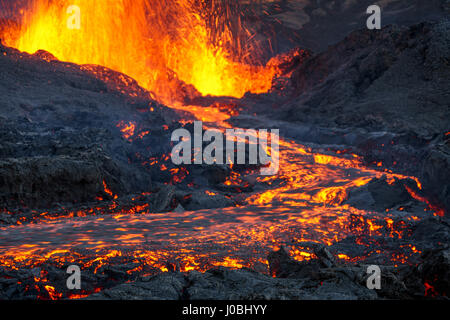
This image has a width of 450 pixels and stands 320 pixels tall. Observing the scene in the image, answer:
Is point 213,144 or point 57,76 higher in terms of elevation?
point 57,76

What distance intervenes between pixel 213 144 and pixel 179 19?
22.3m

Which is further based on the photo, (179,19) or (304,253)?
(179,19)

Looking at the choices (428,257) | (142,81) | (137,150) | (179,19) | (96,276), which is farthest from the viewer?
(179,19)

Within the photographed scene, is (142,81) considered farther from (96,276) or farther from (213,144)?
(96,276)

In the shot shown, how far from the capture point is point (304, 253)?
3.20 metres

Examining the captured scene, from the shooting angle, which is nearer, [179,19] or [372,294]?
[372,294]

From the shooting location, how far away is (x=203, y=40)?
29.9 meters

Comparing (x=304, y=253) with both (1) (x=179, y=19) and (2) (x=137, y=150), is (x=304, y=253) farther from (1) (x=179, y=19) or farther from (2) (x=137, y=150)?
(1) (x=179, y=19)

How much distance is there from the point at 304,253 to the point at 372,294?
122 centimetres

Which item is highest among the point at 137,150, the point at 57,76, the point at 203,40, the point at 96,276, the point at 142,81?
the point at 203,40

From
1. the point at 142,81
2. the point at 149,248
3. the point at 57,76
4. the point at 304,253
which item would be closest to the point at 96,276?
the point at 149,248
